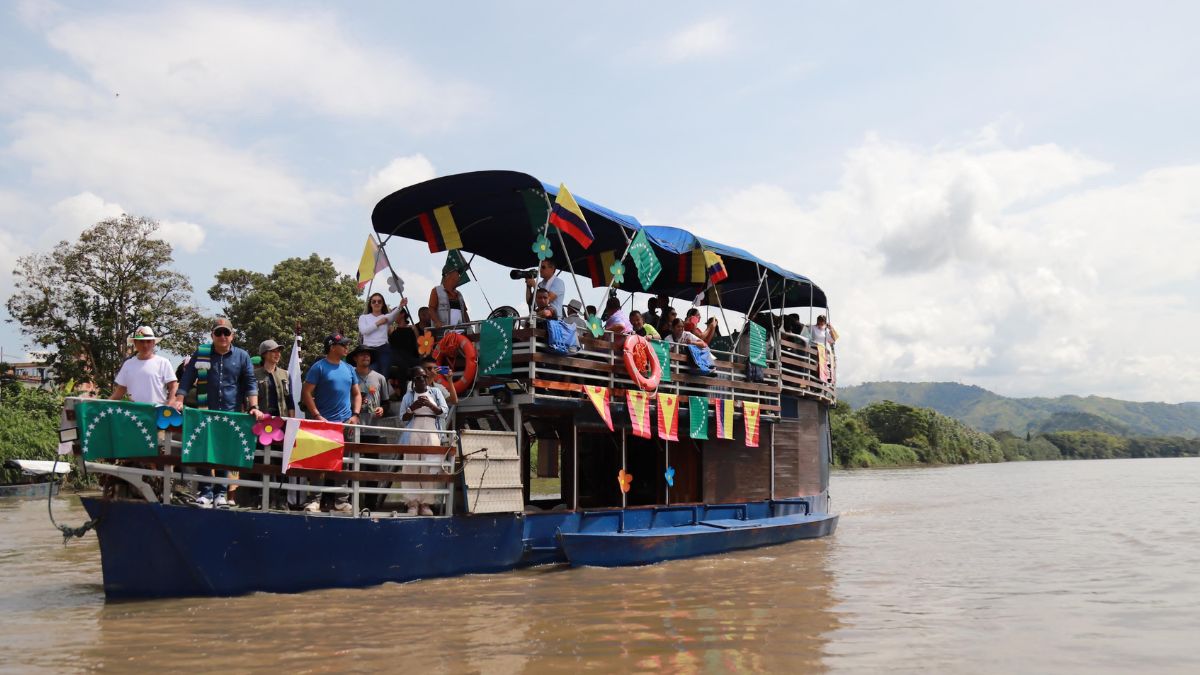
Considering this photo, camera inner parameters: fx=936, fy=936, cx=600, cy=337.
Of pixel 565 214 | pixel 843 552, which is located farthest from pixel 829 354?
pixel 565 214

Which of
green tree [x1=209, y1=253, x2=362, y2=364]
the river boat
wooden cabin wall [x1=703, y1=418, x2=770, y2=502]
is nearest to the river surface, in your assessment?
the river boat

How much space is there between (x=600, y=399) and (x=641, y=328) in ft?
6.71

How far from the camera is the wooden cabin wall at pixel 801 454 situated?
1455cm

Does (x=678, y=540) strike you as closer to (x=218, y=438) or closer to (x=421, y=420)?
(x=421, y=420)

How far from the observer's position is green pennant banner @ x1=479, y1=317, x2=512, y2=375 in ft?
34.0

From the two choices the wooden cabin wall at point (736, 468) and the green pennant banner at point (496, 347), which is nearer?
the green pennant banner at point (496, 347)

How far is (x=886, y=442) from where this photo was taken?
74375 millimetres

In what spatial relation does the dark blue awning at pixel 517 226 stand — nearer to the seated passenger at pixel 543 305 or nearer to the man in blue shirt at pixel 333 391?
the seated passenger at pixel 543 305

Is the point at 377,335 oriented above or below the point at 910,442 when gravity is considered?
above

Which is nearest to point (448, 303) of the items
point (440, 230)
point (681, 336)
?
point (440, 230)

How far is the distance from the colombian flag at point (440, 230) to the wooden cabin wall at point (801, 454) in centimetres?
584

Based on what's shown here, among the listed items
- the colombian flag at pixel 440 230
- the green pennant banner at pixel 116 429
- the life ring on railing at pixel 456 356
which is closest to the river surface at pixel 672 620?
the green pennant banner at pixel 116 429

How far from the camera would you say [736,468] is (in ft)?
44.9

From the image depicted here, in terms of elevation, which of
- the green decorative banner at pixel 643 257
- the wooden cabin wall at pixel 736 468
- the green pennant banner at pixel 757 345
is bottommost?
the wooden cabin wall at pixel 736 468
